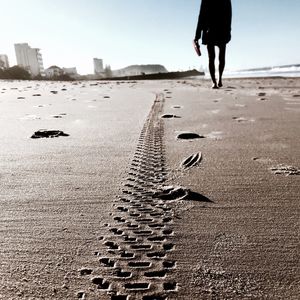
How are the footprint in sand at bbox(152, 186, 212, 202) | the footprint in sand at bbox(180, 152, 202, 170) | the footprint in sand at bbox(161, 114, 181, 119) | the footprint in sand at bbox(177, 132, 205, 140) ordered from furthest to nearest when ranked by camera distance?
the footprint in sand at bbox(161, 114, 181, 119)
the footprint in sand at bbox(177, 132, 205, 140)
the footprint in sand at bbox(180, 152, 202, 170)
the footprint in sand at bbox(152, 186, 212, 202)

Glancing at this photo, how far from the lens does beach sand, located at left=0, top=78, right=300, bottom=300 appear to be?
3.08 ft

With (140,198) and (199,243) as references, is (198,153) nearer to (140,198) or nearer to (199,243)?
(140,198)

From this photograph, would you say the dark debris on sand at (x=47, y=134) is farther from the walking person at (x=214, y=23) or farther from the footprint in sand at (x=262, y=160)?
the walking person at (x=214, y=23)

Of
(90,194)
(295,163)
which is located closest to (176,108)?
(295,163)

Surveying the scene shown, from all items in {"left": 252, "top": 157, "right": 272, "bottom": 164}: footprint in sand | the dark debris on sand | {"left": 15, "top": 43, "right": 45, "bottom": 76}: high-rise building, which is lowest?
{"left": 252, "top": 157, "right": 272, "bottom": 164}: footprint in sand

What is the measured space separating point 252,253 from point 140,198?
1.91 ft

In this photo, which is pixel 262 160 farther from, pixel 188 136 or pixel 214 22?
pixel 214 22

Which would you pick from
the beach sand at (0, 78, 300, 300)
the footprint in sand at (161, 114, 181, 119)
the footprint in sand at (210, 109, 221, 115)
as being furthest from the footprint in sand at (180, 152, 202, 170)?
the footprint in sand at (210, 109, 221, 115)

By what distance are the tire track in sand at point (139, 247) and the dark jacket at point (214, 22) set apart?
4.72 metres

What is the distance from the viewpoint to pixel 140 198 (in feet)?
4.91

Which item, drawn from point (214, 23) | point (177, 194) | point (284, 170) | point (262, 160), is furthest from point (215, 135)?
point (214, 23)

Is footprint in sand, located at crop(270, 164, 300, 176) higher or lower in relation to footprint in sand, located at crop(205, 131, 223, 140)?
higher

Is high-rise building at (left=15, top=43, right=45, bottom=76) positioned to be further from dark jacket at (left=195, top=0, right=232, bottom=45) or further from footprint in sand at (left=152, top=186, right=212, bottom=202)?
footprint in sand at (left=152, top=186, right=212, bottom=202)

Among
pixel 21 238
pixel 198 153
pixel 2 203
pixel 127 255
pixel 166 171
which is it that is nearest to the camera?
pixel 127 255
